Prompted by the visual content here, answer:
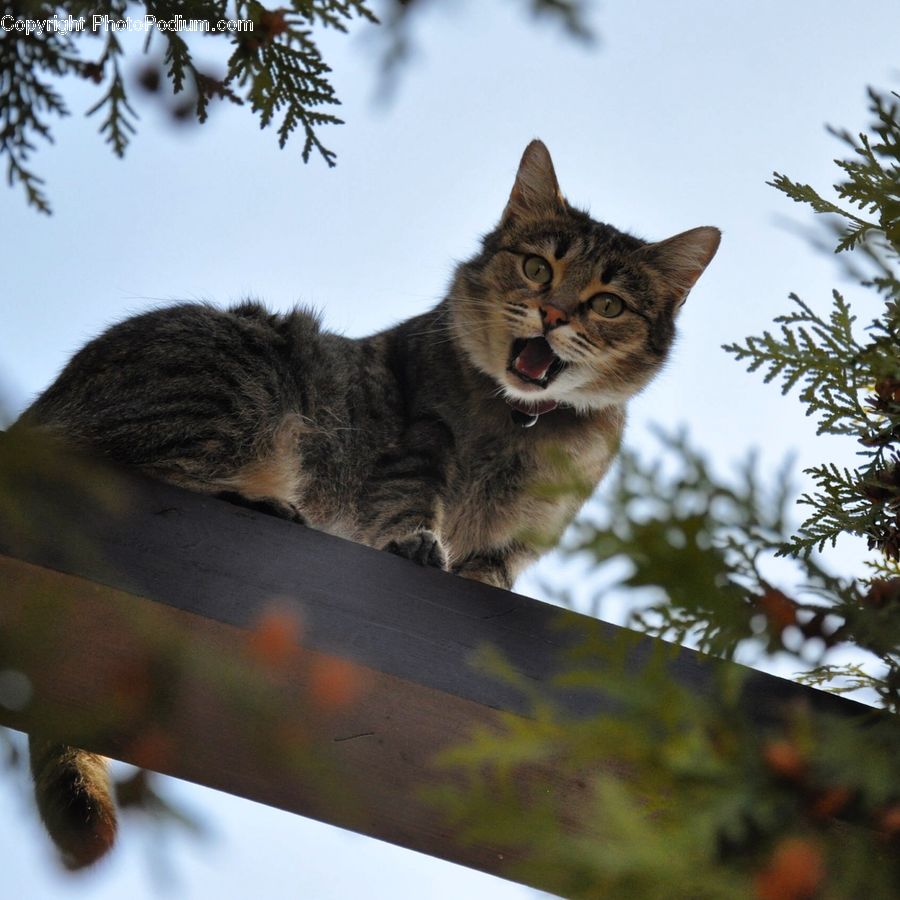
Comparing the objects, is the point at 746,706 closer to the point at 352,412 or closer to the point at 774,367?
the point at 774,367

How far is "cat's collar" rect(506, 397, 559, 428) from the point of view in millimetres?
2748

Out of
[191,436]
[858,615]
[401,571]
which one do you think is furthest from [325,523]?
[858,615]

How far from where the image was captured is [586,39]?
1.02 meters

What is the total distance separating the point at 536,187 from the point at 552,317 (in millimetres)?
626

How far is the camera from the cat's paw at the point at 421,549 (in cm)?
218

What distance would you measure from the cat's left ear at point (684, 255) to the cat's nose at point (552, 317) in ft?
1.47

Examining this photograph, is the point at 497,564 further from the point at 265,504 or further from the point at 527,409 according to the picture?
the point at 265,504

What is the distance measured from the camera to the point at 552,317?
2.79m

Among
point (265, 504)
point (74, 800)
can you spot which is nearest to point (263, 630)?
point (74, 800)

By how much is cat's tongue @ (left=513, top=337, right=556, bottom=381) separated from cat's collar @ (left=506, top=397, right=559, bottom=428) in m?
0.09

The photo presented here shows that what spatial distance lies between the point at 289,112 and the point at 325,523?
1.20 meters

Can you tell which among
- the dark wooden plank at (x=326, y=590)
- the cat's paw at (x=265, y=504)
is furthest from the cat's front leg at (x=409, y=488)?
the dark wooden plank at (x=326, y=590)

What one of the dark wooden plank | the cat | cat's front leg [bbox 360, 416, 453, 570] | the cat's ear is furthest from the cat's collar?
the dark wooden plank

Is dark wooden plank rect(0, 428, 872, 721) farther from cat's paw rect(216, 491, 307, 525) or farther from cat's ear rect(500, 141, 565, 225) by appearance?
cat's ear rect(500, 141, 565, 225)
